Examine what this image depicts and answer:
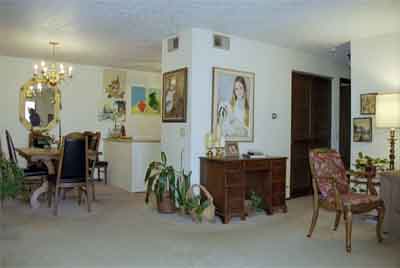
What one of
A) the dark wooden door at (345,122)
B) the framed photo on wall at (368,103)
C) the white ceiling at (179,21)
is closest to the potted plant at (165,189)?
the white ceiling at (179,21)

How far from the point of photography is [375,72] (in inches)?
194

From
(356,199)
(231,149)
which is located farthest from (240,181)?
(356,199)

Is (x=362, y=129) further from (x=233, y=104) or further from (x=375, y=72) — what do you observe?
(x=233, y=104)

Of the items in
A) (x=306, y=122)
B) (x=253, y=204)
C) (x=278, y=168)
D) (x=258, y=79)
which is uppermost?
(x=258, y=79)

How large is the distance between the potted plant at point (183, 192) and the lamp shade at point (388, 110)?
241 cm

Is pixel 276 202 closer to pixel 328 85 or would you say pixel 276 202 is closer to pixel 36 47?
pixel 328 85

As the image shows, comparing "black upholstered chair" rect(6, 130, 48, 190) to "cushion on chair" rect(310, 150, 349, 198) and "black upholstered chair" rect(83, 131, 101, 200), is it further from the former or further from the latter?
"cushion on chair" rect(310, 150, 349, 198)

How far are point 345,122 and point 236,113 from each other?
111 inches

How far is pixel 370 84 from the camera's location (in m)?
5.00

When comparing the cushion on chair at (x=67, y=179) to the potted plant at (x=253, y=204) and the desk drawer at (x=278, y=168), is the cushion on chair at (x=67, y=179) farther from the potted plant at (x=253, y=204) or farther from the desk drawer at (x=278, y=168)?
the desk drawer at (x=278, y=168)

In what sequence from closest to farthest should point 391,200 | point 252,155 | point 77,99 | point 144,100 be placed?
point 391,200 < point 252,155 < point 77,99 < point 144,100

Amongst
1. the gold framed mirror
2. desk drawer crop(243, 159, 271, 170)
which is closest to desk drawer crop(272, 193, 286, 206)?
desk drawer crop(243, 159, 271, 170)

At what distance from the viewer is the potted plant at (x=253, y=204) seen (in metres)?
4.67

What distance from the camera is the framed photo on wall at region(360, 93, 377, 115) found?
4912 millimetres
